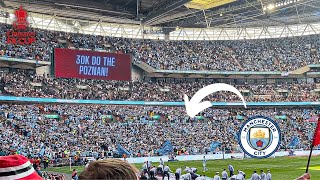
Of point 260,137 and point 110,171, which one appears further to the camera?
point 260,137

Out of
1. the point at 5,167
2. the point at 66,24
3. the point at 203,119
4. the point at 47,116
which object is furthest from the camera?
the point at 66,24

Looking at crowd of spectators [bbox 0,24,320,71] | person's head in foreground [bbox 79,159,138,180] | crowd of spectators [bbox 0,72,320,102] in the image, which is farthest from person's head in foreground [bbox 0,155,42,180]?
crowd of spectators [bbox 0,24,320,71]

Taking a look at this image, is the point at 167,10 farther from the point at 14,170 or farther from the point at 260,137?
the point at 14,170

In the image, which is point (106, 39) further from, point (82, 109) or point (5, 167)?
point (5, 167)

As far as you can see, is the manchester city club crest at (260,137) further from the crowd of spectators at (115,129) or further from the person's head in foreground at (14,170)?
the crowd of spectators at (115,129)

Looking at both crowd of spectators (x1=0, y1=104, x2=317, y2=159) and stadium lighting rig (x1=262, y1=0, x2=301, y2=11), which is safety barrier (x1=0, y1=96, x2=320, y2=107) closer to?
crowd of spectators (x1=0, y1=104, x2=317, y2=159)

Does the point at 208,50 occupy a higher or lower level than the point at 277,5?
lower

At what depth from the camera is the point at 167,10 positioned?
4784 cm

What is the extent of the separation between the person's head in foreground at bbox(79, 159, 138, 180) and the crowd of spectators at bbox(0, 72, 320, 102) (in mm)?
42502

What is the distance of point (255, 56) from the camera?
212 feet

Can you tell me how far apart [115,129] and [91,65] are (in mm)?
10909

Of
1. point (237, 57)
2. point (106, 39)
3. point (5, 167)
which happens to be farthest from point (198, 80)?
point (5, 167)

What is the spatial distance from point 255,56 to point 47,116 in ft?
115

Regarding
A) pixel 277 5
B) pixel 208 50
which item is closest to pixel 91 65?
pixel 208 50
